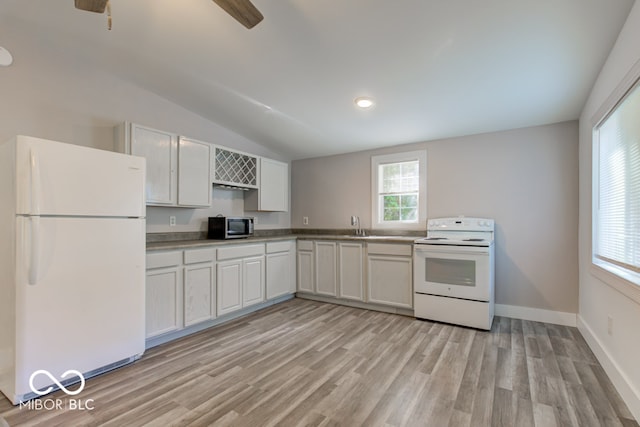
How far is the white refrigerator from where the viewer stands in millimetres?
1872

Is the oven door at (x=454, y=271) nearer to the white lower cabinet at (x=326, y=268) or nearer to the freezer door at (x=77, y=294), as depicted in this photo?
the white lower cabinet at (x=326, y=268)

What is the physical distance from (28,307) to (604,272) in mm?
3932

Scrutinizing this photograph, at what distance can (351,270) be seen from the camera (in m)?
3.98

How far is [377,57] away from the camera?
7.95 feet

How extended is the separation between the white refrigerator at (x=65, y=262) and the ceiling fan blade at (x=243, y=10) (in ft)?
4.56

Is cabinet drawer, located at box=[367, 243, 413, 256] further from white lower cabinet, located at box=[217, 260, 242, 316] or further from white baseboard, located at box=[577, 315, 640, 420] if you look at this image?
white baseboard, located at box=[577, 315, 640, 420]

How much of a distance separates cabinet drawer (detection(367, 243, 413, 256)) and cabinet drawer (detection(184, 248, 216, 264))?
187cm

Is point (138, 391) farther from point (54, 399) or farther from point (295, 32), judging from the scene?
point (295, 32)

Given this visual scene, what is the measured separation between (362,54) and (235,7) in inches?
43.9

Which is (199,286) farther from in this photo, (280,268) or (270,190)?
(270,190)

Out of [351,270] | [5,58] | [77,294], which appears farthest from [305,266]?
[5,58]

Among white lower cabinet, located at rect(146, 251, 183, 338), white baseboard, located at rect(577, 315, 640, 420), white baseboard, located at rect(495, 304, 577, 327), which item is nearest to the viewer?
white baseboard, located at rect(577, 315, 640, 420)

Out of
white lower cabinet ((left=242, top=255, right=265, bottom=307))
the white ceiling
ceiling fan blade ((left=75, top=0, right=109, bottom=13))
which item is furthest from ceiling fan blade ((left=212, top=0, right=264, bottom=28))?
white lower cabinet ((left=242, top=255, right=265, bottom=307))

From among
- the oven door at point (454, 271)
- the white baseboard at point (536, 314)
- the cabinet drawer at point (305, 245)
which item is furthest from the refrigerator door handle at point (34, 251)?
the white baseboard at point (536, 314)
